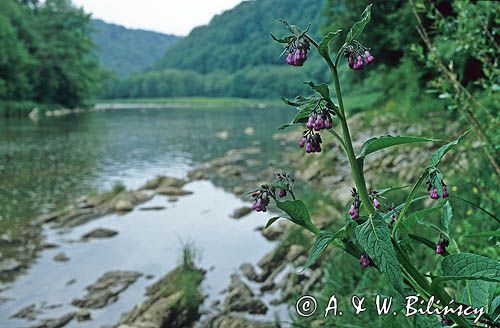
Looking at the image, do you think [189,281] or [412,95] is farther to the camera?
[412,95]

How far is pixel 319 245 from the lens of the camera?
1175 mm

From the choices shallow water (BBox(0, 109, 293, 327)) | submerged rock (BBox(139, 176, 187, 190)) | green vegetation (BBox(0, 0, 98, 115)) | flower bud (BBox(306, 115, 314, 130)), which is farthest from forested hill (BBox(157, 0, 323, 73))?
flower bud (BBox(306, 115, 314, 130))

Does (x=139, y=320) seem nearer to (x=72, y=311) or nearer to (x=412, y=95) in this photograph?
(x=72, y=311)

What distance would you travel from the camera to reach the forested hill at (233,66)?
8544cm

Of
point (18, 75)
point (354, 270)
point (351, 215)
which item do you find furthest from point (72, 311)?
point (18, 75)

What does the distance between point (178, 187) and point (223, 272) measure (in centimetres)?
678

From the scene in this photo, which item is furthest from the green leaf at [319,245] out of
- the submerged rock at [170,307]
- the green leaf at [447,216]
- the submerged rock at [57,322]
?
the submerged rock at [57,322]

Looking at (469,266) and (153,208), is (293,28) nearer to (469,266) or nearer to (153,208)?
(469,266)

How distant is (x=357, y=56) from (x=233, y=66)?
112 meters

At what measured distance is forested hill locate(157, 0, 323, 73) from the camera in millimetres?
76188

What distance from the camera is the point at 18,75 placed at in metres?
46.6

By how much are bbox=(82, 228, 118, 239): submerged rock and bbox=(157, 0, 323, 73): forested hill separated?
5556 centimetres

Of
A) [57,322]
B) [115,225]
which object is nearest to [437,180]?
[57,322]

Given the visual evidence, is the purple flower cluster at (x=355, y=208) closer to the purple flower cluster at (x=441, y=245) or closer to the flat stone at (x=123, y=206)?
the purple flower cluster at (x=441, y=245)
